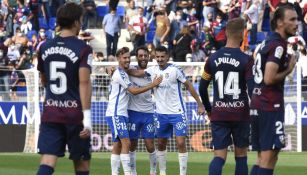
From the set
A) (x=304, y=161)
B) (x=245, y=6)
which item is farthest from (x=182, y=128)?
(x=245, y=6)

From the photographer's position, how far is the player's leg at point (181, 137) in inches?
620

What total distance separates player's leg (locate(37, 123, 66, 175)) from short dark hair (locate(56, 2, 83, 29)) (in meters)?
1.07

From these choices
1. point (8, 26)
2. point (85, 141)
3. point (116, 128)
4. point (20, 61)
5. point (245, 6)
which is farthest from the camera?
point (8, 26)

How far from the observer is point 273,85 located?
10.9 metres

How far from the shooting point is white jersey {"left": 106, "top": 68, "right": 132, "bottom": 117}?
50.7 ft

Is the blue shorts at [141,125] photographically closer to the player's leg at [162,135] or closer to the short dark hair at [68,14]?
the player's leg at [162,135]

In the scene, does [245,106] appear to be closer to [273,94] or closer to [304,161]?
[273,94]

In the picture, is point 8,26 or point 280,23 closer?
point 280,23

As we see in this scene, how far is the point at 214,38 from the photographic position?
2977cm

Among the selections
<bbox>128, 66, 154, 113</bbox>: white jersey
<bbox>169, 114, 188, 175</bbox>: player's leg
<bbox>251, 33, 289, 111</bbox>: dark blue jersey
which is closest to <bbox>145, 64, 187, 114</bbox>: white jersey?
<bbox>169, 114, 188, 175</bbox>: player's leg

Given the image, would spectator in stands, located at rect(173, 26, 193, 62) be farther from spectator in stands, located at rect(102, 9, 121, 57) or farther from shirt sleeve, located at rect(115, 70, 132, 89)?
shirt sleeve, located at rect(115, 70, 132, 89)

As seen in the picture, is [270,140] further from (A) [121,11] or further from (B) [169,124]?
(A) [121,11]

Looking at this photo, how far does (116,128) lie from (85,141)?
4979 millimetres

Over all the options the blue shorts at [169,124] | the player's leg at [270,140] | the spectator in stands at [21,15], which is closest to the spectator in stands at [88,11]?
the spectator in stands at [21,15]
